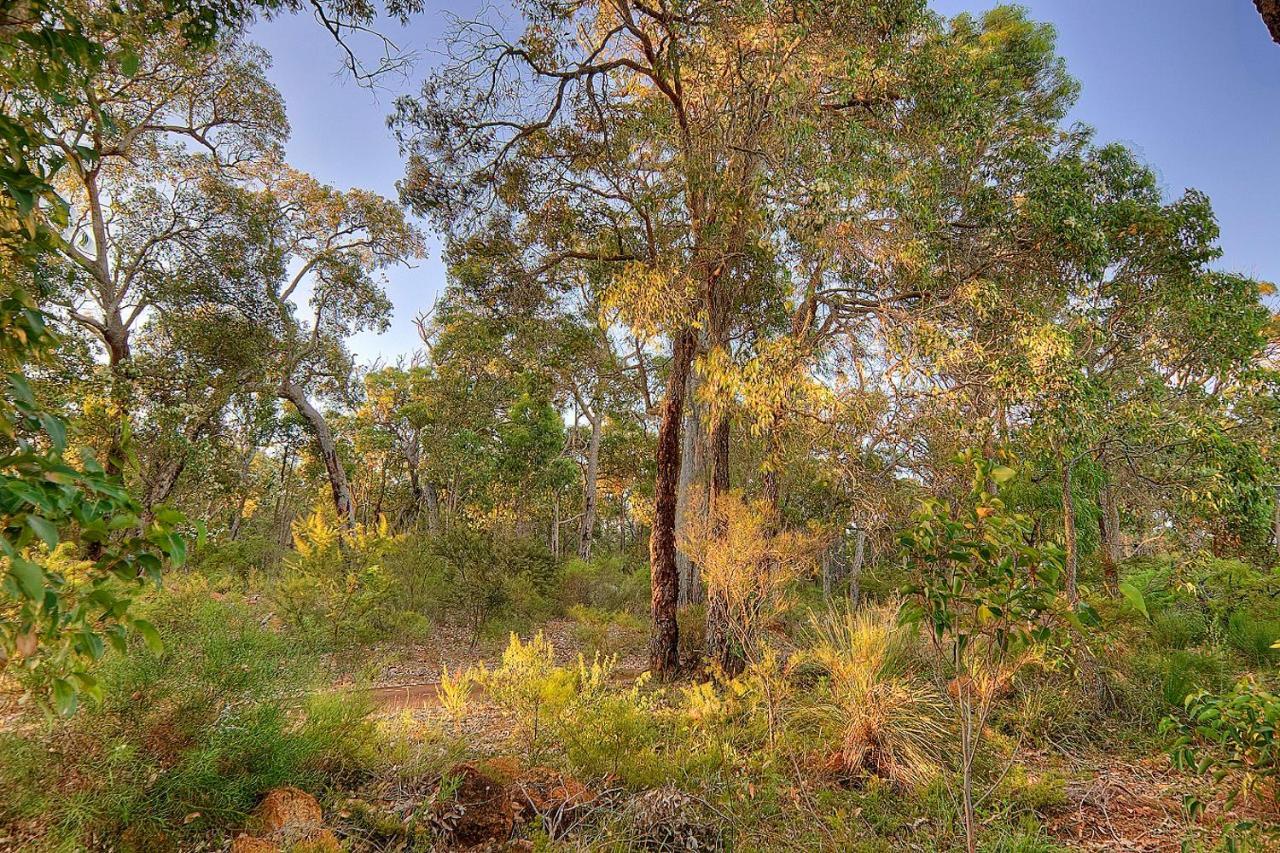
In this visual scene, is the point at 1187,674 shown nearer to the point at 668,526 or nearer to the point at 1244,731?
the point at 1244,731

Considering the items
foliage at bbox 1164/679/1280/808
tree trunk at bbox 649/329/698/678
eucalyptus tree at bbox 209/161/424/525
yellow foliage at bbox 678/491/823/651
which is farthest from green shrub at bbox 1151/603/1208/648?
eucalyptus tree at bbox 209/161/424/525

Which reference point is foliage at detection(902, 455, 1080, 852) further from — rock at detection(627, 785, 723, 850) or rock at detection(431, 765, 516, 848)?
rock at detection(431, 765, 516, 848)

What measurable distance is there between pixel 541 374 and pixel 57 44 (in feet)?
29.1

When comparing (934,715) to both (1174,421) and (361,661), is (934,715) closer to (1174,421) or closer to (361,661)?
(1174,421)

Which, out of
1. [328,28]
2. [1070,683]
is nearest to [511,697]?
[328,28]

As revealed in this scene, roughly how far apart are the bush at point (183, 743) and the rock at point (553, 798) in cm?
99

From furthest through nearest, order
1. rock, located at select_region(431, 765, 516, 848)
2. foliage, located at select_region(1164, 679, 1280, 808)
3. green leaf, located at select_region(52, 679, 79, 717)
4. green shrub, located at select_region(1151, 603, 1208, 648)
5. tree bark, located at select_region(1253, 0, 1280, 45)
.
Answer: green shrub, located at select_region(1151, 603, 1208, 648) → rock, located at select_region(431, 765, 516, 848) → foliage, located at select_region(1164, 679, 1280, 808) → tree bark, located at select_region(1253, 0, 1280, 45) → green leaf, located at select_region(52, 679, 79, 717)

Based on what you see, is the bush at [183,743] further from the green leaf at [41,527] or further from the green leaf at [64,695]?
the green leaf at [41,527]

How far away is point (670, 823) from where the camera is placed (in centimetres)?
298

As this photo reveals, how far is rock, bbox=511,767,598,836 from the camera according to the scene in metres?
2.95

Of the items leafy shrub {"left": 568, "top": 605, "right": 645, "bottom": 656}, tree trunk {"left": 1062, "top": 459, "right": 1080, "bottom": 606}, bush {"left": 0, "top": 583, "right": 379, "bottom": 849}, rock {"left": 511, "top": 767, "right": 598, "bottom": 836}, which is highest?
tree trunk {"left": 1062, "top": 459, "right": 1080, "bottom": 606}

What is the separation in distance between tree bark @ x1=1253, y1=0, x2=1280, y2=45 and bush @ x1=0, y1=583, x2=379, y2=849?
4562 millimetres

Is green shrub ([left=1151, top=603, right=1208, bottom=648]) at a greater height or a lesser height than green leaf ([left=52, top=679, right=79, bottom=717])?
lesser

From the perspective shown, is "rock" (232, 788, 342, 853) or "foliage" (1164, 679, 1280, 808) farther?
"foliage" (1164, 679, 1280, 808)
